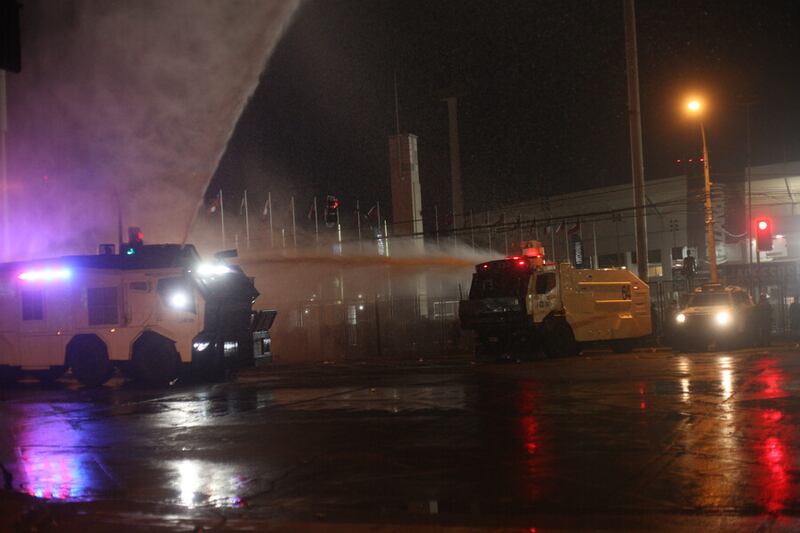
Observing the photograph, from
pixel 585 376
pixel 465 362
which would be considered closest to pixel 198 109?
pixel 465 362

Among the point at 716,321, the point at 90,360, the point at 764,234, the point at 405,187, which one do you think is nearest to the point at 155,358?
the point at 90,360

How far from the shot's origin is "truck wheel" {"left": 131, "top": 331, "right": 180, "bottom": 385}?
18498 millimetres

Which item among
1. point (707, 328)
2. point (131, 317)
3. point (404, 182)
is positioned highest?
point (404, 182)

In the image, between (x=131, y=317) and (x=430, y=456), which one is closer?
(x=430, y=456)

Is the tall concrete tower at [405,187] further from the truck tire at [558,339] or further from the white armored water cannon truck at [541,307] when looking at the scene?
the truck tire at [558,339]

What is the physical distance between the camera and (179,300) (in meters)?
18.3

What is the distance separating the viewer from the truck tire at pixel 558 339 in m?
22.9

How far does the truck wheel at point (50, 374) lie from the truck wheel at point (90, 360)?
0.58 metres

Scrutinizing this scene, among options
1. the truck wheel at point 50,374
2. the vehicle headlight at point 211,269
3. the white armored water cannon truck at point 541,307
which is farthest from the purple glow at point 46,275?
the white armored water cannon truck at point 541,307

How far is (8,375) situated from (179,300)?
5308 millimetres

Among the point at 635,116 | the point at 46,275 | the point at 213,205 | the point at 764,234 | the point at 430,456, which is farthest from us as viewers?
the point at 213,205

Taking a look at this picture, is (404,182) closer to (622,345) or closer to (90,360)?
(622,345)

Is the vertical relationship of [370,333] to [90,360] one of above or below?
below

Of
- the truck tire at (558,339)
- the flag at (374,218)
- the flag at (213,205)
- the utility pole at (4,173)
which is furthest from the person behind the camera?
the flag at (374,218)
